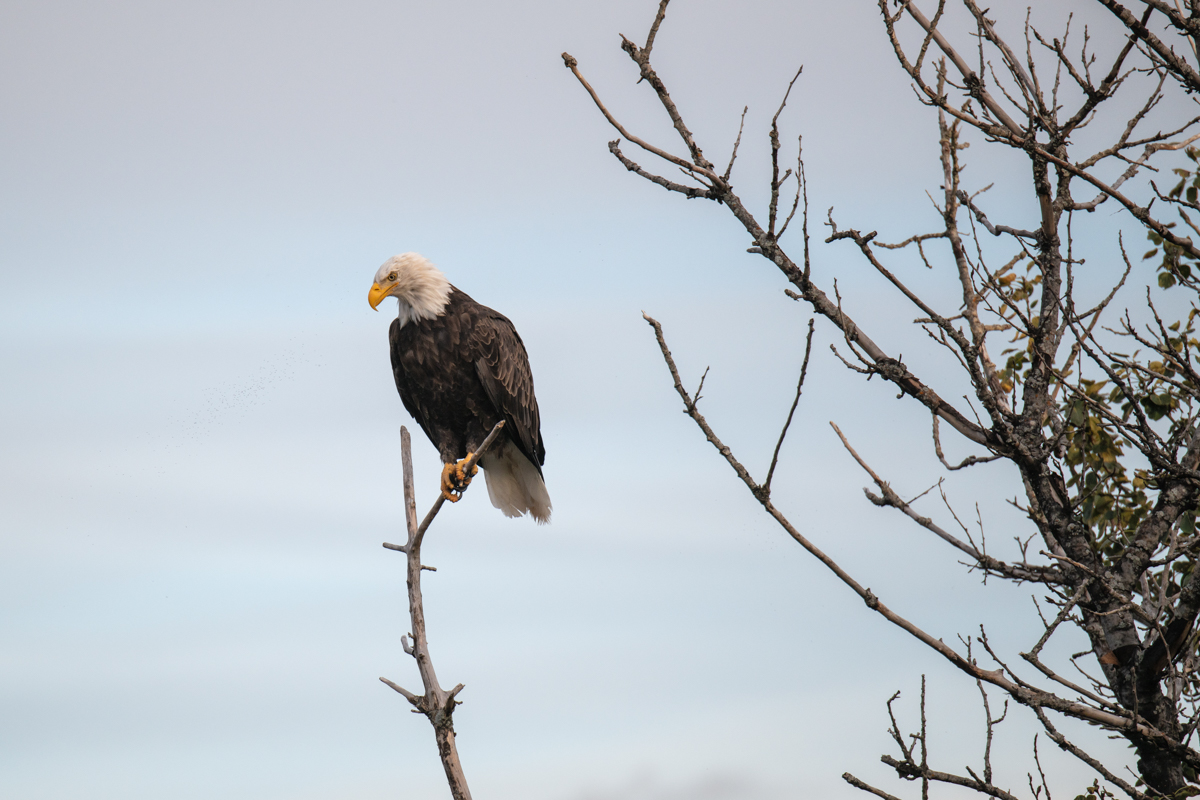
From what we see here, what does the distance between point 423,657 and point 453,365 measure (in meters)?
2.47

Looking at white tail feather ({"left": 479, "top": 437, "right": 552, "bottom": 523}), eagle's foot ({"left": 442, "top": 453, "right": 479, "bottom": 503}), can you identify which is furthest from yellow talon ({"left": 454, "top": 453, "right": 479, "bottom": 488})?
white tail feather ({"left": 479, "top": 437, "right": 552, "bottom": 523})

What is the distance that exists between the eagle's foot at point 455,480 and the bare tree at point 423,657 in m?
1.48

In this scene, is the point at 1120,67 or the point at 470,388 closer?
the point at 1120,67

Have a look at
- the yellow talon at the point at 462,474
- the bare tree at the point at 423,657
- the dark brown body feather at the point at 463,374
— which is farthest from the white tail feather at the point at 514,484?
the bare tree at the point at 423,657

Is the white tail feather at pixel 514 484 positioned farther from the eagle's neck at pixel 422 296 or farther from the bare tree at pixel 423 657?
the bare tree at pixel 423 657

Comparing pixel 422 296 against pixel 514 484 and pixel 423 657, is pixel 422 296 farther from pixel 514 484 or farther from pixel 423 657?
pixel 423 657

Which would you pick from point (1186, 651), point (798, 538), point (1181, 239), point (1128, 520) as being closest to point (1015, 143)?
point (1181, 239)

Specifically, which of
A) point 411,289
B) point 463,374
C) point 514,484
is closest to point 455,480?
point 463,374

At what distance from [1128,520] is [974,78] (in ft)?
9.58

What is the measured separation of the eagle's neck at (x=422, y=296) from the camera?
6.83 meters

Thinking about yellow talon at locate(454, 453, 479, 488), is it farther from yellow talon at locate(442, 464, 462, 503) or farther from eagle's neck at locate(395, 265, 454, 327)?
eagle's neck at locate(395, 265, 454, 327)

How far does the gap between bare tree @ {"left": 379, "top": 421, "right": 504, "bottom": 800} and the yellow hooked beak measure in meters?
1.86

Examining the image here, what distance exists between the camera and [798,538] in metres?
3.45

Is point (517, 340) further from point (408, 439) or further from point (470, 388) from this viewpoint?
point (408, 439)
